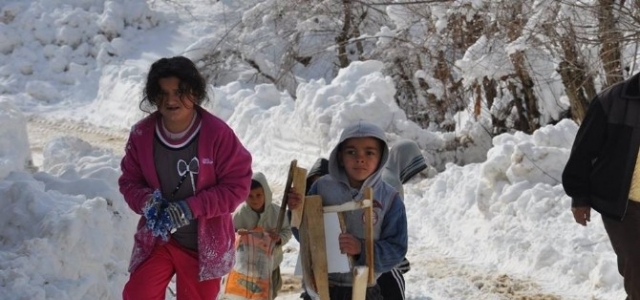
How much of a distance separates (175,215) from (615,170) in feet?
6.56

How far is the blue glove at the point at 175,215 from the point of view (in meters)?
3.91

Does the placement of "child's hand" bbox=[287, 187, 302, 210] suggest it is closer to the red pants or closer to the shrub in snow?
the red pants

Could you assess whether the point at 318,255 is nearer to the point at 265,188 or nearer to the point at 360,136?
the point at 360,136

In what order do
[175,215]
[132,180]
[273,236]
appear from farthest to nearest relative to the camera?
[273,236] → [132,180] → [175,215]

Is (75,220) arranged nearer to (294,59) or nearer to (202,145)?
(202,145)

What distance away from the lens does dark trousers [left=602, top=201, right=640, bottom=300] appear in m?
4.39

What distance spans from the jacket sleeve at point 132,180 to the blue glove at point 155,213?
80 millimetres

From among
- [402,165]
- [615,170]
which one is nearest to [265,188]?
[402,165]

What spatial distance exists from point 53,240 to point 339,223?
6.58 ft

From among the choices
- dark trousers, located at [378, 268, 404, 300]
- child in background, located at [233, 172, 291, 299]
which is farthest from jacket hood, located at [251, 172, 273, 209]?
dark trousers, located at [378, 268, 404, 300]

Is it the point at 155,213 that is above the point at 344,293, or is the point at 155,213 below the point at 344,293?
above

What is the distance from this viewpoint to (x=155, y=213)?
3916mm

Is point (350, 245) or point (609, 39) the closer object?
point (350, 245)

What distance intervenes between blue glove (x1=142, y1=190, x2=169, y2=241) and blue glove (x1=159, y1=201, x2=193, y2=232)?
0.6 inches
